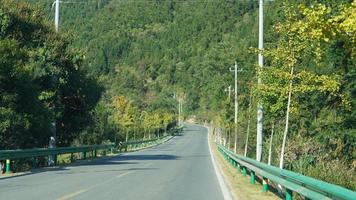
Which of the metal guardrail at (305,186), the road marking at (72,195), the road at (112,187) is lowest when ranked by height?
the road at (112,187)

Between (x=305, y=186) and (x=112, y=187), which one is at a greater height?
(x=305, y=186)

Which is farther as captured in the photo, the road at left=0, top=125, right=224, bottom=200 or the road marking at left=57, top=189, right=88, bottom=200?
the road at left=0, top=125, right=224, bottom=200

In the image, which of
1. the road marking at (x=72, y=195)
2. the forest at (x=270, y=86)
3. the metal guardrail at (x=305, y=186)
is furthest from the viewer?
the forest at (x=270, y=86)

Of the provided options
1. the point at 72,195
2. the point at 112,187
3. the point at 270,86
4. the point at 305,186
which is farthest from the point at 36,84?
the point at 305,186

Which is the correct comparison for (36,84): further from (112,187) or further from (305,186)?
(305,186)

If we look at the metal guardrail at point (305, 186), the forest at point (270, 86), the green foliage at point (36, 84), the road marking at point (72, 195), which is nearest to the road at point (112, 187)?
the road marking at point (72, 195)

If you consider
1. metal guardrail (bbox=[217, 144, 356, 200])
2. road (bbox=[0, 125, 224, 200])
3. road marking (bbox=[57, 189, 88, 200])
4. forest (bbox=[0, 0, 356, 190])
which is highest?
forest (bbox=[0, 0, 356, 190])

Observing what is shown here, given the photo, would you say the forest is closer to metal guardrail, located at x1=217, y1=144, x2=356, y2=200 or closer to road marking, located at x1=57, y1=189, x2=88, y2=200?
metal guardrail, located at x1=217, y1=144, x2=356, y2=200

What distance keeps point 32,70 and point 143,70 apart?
16737 cm

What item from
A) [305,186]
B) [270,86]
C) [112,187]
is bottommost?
[112,187]

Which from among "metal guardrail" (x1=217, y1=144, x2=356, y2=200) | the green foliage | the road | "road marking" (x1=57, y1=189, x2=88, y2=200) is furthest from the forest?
"road marking" (x1=57, y1=189, x2=88, y2=200)

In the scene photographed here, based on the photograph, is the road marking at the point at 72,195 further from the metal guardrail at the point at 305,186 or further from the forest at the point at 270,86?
the forest at the point at 270,86

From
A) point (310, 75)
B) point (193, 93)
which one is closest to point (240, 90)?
point (310, 75)

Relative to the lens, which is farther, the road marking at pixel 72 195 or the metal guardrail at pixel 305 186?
the road marking at pixel 72 195
